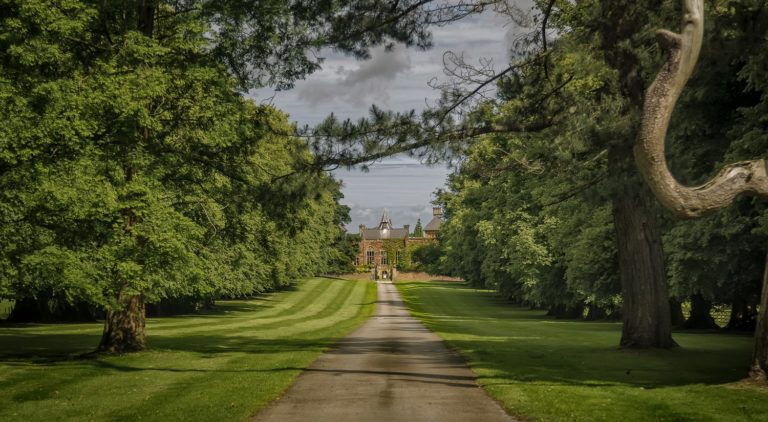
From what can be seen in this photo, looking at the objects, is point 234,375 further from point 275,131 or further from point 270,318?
point 270,318

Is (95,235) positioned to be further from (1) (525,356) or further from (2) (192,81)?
(1) (525,356)

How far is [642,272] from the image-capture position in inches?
825

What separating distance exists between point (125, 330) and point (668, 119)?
16.9m

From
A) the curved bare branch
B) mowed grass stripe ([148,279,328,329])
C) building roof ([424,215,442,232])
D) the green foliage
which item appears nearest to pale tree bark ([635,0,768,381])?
the curved bare branch

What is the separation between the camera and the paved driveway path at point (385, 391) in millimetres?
11289

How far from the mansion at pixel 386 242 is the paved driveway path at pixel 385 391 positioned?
11471cm

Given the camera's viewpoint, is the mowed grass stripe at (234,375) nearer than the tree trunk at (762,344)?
Yes

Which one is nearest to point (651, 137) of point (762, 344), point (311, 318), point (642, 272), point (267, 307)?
point (762, 344)

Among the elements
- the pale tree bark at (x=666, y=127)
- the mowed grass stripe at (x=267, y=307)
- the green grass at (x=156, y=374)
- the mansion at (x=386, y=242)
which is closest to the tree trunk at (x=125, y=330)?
the green grass at (x=156, y=374)

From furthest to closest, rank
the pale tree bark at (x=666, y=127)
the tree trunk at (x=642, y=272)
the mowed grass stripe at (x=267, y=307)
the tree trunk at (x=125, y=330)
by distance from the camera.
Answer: the mowed grass stripe at (x=267, y=307) < the tree trunk at (x=125, y=330) < the tree trunk at (x=642, y=272) < the pale tree bark at (x=666, y=127)

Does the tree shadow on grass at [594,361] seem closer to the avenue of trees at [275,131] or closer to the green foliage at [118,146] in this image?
the avenue of trees at [275,131]

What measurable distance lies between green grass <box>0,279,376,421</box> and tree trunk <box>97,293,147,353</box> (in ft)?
2.27

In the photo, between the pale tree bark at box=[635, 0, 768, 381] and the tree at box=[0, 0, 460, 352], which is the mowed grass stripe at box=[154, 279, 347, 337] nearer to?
the tree at box=[0, 0, 460, 352]

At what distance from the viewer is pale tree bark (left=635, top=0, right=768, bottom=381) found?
9.92m
